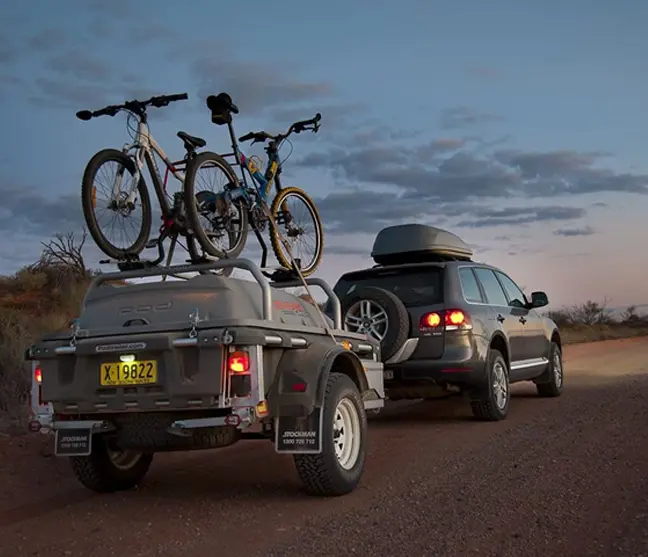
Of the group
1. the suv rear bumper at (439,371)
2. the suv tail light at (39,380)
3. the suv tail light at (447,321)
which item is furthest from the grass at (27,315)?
the suv tail light at (447,321)

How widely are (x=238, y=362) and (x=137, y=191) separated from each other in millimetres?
2296

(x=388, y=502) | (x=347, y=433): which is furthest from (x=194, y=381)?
(x=388, y=502)

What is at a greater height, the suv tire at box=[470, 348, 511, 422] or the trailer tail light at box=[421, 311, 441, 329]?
the trailer tail light at box=[421, 311, 441, 329]

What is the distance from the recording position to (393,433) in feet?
29.3

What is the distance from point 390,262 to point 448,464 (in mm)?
3951

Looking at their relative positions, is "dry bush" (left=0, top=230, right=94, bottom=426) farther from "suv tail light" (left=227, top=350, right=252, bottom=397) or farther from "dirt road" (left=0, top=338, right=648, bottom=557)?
"suv tail light" (left=227, top=350, right=252, bottom=397)

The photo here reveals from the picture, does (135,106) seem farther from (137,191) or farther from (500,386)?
(500,386)

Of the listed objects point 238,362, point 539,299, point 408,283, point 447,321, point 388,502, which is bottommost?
point 388,502

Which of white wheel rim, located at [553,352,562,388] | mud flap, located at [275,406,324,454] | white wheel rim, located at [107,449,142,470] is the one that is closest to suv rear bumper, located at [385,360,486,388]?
white wheel rim, located at [107,449,142,470]

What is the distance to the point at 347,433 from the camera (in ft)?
20.5

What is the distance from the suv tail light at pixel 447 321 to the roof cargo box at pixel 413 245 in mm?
1313

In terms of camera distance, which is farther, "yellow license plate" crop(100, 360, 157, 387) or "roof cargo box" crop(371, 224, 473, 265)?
"roof cargo box" crop(371, 224, 473, 265)

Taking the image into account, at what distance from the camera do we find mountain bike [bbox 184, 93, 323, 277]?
7.02 meters

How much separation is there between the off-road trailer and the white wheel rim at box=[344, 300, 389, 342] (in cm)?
244
